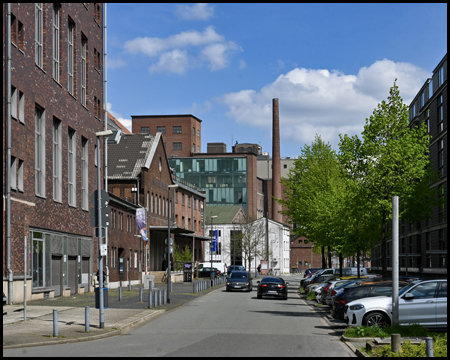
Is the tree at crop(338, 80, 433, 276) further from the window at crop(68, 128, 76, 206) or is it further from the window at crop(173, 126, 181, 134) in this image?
the window at crop(173, 126, 181, 134)

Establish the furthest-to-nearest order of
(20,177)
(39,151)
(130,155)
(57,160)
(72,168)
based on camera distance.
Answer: (130,155)
(72,168)
(57,160)
(39,151)
(20,177)

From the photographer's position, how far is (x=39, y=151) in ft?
115

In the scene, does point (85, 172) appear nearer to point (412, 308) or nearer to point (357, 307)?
point (357, 307)

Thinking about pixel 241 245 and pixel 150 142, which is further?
pixel 241 245

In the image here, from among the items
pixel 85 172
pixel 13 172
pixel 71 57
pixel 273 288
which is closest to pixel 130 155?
pixel 85 172

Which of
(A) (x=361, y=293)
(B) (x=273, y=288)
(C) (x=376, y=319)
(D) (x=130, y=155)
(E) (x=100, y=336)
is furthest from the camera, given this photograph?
(D) (x=130, y=155)

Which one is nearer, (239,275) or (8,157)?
(8,157)

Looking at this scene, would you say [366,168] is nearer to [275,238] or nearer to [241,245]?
[241,245]

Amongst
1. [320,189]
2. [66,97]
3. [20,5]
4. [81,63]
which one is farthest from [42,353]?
[320,189]

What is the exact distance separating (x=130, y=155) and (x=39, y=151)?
3073 cm

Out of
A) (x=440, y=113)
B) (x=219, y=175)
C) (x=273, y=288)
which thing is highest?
(x=440, y=113)

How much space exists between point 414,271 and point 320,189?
12437 mm

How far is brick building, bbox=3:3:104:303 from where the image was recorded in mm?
30453

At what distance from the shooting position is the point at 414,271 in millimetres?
60250
